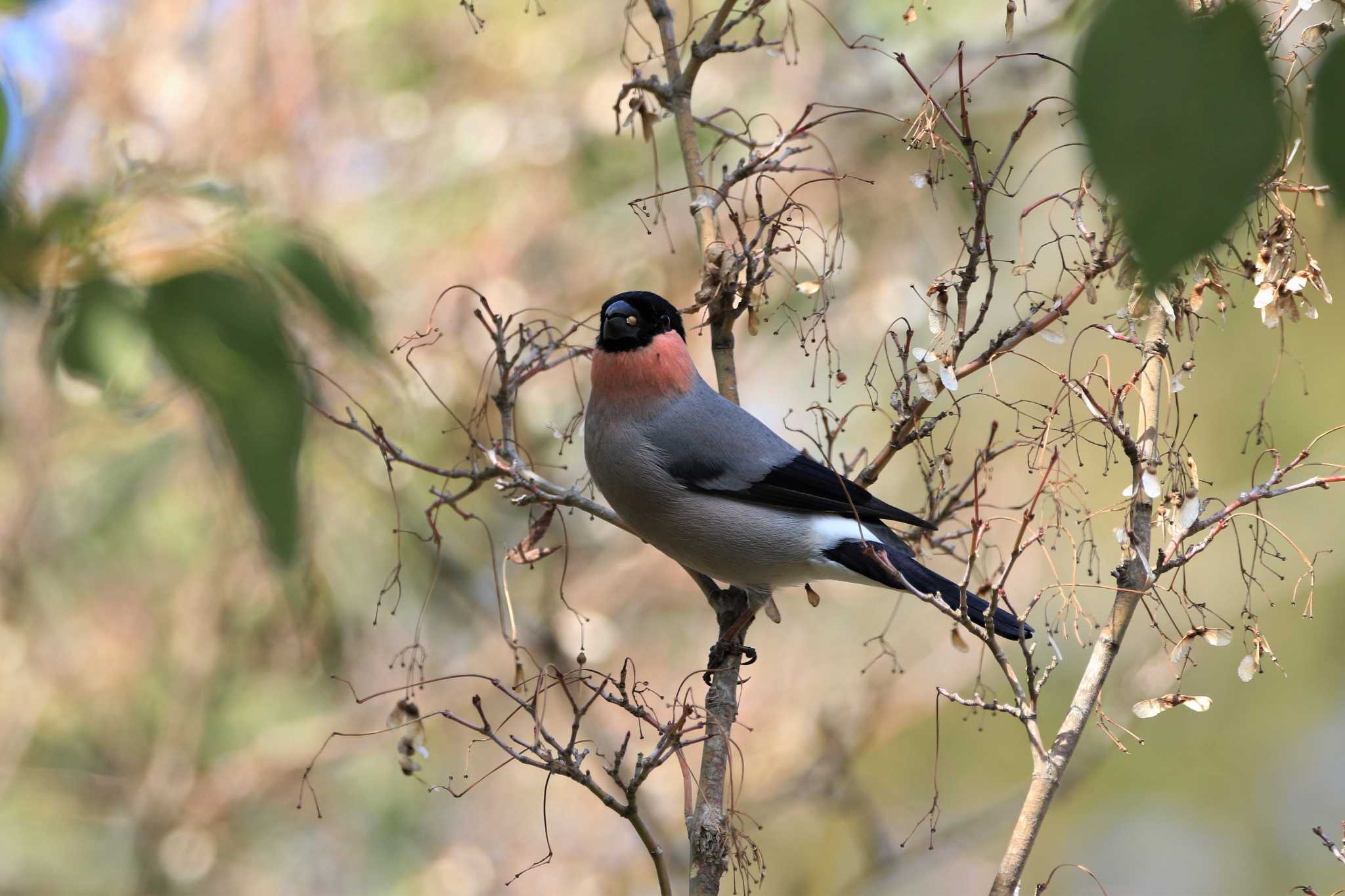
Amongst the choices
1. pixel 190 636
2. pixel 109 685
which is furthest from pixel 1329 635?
pixel 109 685

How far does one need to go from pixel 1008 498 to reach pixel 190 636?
4.31m

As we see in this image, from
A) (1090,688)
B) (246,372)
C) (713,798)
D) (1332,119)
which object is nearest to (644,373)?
(713,798)

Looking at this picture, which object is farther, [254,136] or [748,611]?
[254,136]

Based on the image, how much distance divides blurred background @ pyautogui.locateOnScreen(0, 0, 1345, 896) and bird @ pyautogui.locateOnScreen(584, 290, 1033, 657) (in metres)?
0.81

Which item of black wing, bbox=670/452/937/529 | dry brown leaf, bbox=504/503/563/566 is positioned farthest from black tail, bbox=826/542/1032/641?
dry brown leaf, bbox=504/503/563/566

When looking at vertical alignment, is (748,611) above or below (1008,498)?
below

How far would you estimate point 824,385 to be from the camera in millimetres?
6016

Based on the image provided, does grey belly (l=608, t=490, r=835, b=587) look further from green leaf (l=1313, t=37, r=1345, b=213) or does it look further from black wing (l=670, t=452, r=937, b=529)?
green leaf (l=1313, t=37, r=1345, b=213)

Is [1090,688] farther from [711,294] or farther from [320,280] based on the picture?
[320,280]

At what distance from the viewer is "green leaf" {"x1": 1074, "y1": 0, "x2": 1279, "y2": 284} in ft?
1.80

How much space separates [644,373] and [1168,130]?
341 cm

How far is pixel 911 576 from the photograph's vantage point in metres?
3.43

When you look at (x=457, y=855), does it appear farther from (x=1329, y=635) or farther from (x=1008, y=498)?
(x=1329, y=635)

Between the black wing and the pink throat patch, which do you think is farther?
the pink throat patch
